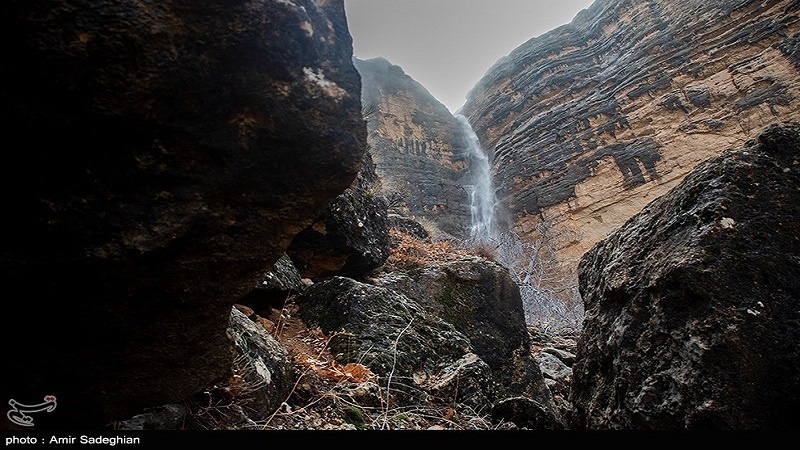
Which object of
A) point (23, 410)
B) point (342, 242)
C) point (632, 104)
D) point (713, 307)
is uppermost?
point (632, 104)

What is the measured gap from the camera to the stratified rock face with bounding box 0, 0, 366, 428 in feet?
3.41

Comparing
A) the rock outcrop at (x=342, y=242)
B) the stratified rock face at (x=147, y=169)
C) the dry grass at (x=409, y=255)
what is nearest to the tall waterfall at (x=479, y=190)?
the dry grass at (x=409, y=255)

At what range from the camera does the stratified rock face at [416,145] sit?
29188 mm

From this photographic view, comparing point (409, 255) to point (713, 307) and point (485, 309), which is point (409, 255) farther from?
point (713, 307)

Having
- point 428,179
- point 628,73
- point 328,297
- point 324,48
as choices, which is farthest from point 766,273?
point 428,179

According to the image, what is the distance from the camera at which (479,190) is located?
3178 cm

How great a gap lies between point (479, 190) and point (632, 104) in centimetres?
1176

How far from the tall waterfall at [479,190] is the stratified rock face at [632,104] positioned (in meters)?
1.59

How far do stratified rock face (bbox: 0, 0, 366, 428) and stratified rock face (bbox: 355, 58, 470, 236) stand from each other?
2461 cm

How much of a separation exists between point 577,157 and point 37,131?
26838 millimetres

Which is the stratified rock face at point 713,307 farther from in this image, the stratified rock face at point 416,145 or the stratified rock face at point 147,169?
the stratified rock face at point 416,145

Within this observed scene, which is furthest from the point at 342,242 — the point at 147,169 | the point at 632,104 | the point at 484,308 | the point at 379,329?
the point at 632,104

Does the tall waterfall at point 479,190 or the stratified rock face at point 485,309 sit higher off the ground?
the tall waterfall at point 479,190

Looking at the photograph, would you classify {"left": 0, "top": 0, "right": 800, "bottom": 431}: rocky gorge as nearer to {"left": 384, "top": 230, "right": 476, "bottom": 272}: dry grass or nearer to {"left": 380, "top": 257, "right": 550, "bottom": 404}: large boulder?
{"left": 380, "top": 257, "right": 550, "bottom": 404}: large boulder
